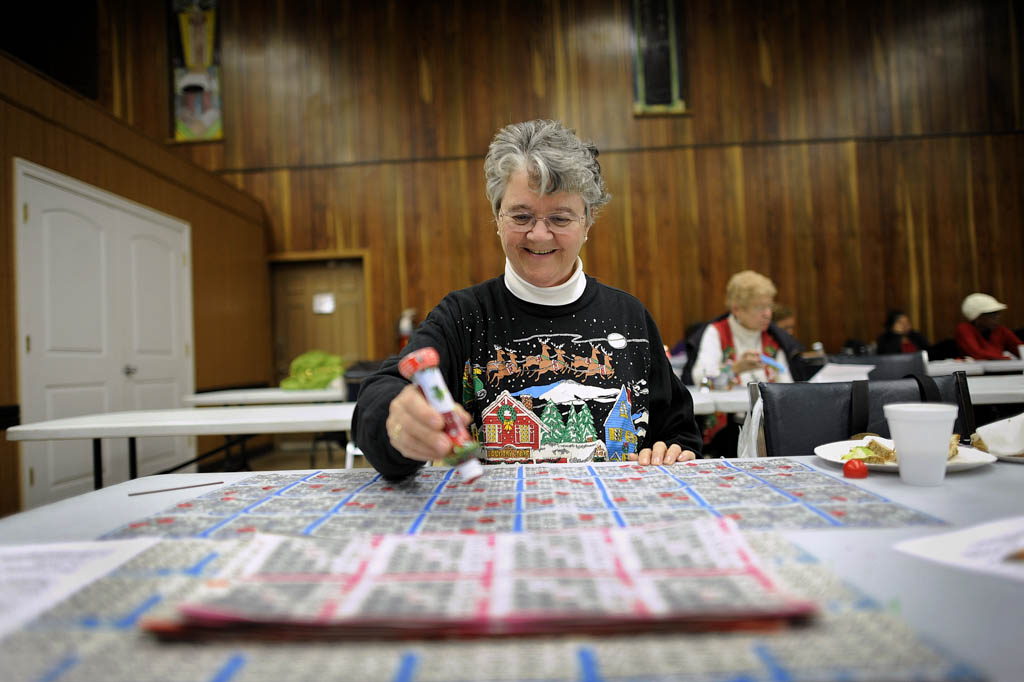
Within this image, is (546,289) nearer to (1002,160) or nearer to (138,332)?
(138,332)

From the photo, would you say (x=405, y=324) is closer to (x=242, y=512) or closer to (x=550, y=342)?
(x=550, y=342)

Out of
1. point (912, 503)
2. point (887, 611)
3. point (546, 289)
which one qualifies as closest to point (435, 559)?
point (887, 611)

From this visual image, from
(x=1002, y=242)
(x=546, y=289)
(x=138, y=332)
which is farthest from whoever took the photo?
(x=1002, y=242)

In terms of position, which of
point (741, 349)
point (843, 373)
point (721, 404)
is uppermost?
point (741, 349)

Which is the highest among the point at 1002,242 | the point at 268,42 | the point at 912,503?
the point at 268,42

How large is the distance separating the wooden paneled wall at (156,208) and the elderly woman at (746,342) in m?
3.96

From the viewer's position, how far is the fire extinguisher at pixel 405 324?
19.4 ft

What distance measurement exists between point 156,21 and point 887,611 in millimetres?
7863

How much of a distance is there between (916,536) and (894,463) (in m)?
0.36

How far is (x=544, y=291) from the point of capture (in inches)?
53.1

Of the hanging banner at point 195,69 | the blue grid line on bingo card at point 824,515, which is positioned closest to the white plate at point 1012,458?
the blue grid line on bingo card at point 824,515

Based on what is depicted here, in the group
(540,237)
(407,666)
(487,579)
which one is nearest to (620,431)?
(540,237)

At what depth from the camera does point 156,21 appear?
6090 millimetres

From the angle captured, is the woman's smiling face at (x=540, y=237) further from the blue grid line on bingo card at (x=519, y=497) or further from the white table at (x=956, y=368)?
the white table at (x=956, y=368)
